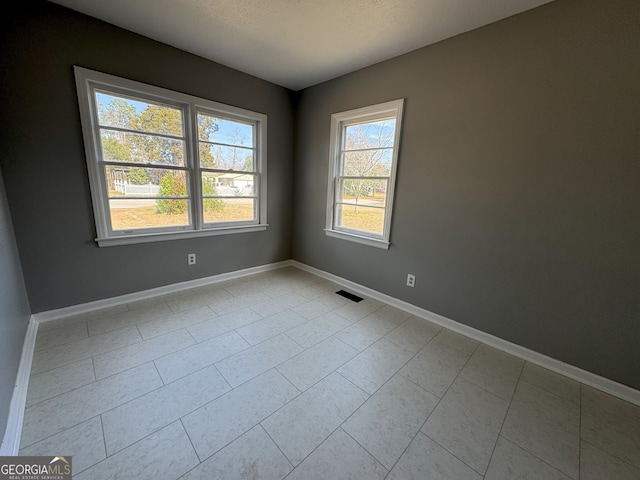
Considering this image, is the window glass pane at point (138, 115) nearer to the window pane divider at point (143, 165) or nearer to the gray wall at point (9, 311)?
the window pane divider at point (143, 165)

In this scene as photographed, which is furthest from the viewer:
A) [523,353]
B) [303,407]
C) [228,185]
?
[228,185]

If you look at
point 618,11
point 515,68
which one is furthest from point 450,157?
point 618,11

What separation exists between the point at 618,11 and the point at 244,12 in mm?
2496

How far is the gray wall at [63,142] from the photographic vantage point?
1.94m

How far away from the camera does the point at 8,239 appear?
1.79 m

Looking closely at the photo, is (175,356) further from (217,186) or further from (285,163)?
(285,163)

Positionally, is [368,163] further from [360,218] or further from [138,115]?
[138,115]

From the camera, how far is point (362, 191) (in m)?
3.09

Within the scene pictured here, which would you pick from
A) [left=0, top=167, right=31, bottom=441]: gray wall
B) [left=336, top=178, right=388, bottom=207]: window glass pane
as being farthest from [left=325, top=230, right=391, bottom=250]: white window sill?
[left=0, top=167, right=31, bottom=441]: gray wall

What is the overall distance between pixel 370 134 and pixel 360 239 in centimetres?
125

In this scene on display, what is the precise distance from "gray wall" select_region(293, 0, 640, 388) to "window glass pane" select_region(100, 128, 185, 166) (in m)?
2.28

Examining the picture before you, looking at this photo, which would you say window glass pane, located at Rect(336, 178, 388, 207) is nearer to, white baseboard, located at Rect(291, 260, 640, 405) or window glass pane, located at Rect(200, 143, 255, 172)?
white baseboard, located at Rect(291, 260, 640, 405)

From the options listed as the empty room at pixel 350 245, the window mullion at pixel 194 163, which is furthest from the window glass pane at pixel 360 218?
the window mullion at pixel 194 163
